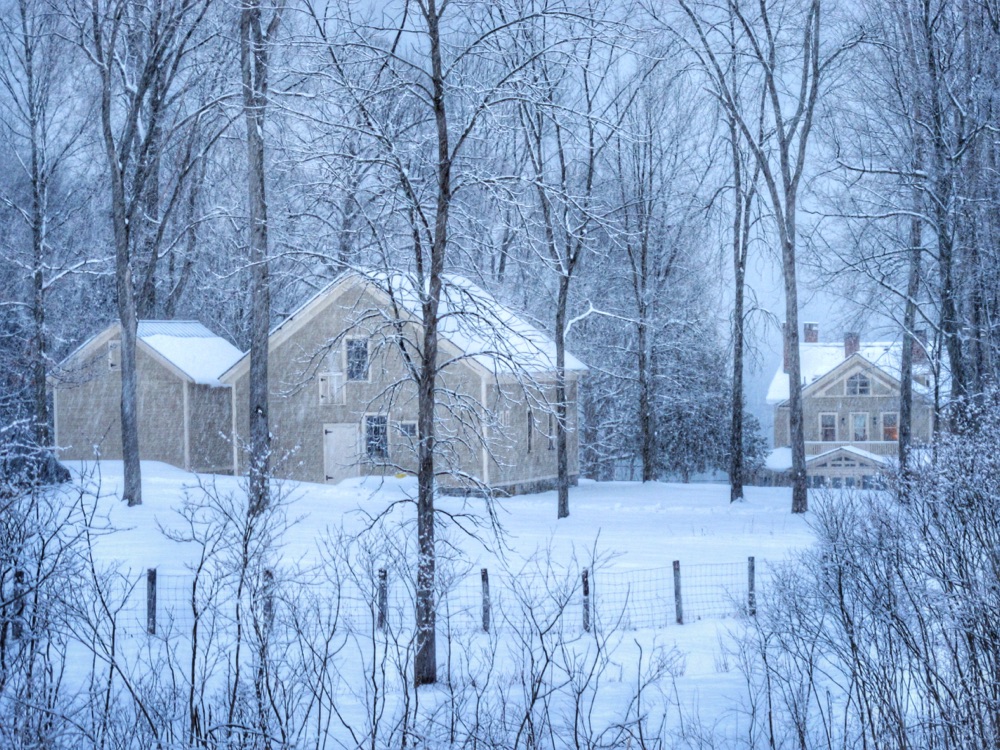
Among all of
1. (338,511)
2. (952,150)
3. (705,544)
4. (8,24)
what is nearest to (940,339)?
(952,150)

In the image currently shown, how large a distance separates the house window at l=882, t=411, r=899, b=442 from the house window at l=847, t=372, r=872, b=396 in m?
1.07

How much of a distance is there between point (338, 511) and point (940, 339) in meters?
13.2

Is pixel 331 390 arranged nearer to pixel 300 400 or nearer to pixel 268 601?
pixel 300 400

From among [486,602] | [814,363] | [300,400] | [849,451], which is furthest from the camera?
[814,363]

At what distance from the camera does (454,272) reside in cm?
1182

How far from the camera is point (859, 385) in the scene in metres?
38.0

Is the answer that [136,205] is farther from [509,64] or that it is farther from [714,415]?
[714,415]

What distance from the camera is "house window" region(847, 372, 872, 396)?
3781 centimetres

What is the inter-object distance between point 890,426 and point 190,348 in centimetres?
2438

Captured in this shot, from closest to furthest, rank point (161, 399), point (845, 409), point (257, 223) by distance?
1. point (257, 223)
2. point (161, 399)
3. point (845, 409)

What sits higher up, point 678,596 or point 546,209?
point 546,209

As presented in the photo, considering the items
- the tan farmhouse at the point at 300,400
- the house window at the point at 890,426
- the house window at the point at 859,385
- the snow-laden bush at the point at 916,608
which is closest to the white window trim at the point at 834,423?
the house window at the point at 859,385

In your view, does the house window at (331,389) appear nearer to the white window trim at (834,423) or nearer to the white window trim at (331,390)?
the white window trim at (331,390)

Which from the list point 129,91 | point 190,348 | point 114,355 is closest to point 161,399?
point 190,348
